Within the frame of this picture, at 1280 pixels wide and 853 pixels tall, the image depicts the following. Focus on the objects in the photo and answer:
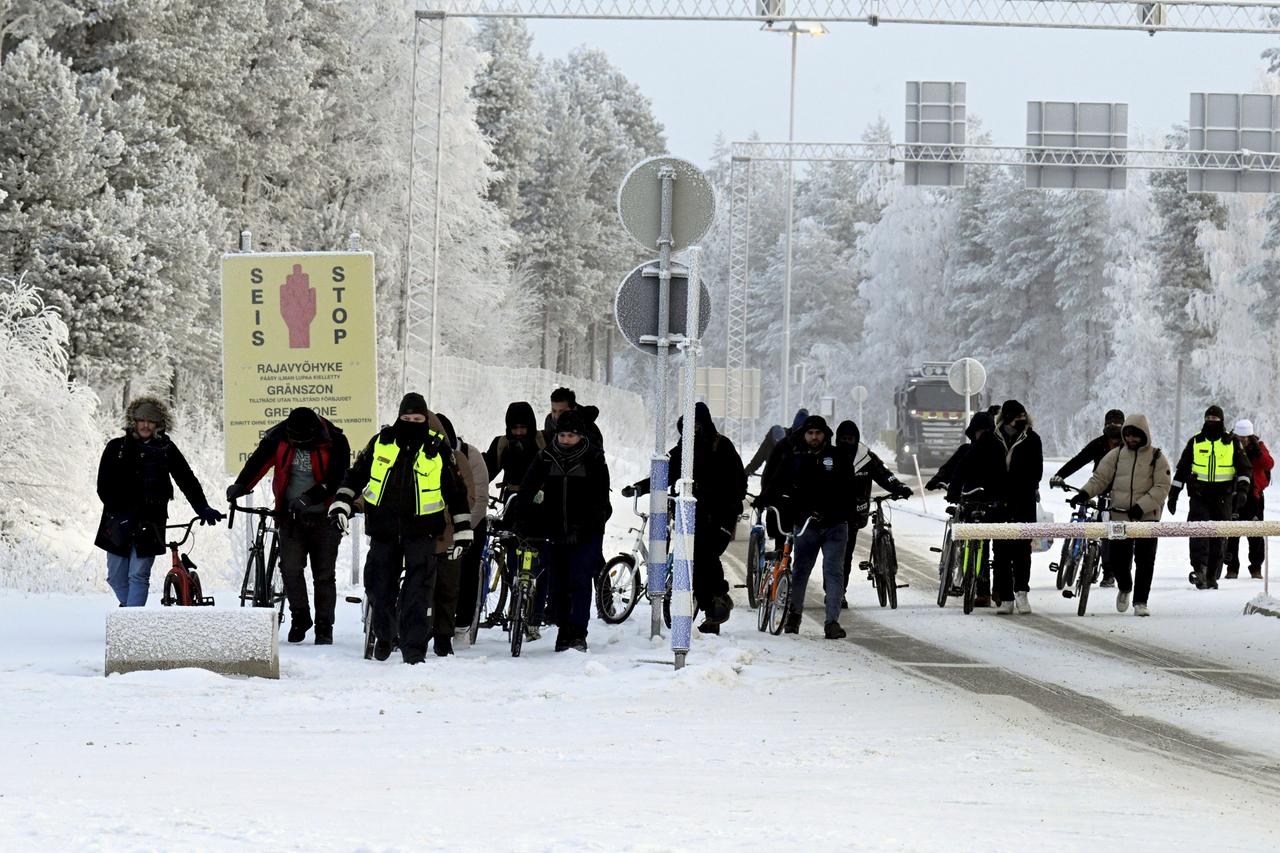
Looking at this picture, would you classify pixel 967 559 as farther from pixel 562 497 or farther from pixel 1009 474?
pixel 562 497

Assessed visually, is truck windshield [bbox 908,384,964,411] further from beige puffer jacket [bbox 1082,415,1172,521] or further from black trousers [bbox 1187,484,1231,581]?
beige puffer jacket [bbox 1082,415,1172,521]

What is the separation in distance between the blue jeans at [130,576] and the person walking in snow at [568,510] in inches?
105

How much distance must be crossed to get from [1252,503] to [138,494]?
13162mm

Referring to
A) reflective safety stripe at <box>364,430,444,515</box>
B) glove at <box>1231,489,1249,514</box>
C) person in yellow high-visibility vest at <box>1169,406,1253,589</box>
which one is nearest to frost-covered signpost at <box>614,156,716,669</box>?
reflective safety stripe at <box>364,430,444,515</box>

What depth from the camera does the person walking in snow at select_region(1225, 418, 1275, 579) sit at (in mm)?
21781

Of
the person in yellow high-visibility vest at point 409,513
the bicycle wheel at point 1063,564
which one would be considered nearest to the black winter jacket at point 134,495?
the person in yellow high-visibility vest at point 409,513

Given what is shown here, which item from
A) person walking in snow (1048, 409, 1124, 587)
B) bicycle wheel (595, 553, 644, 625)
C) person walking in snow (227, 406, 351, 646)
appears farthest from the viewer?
person walking in snow (1048, 409, 1124, 587)

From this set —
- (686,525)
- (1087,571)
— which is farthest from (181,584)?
(1087,571)

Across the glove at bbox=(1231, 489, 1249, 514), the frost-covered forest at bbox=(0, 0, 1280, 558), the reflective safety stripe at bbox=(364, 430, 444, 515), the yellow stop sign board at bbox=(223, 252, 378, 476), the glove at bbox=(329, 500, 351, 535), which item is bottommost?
the glove at bbox=(1231, 489, 1249, 514)

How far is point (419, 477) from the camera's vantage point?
1264cm

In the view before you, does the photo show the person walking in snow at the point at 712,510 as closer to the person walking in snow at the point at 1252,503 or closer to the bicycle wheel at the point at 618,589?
the bicycle wheel at the point at 618,589

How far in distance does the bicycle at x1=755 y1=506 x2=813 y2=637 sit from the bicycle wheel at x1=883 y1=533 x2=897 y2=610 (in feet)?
10.4

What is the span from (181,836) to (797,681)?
6117mm

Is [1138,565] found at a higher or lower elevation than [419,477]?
lower
